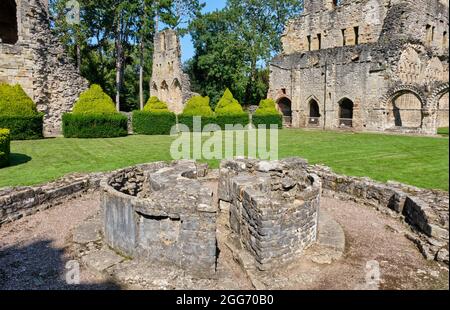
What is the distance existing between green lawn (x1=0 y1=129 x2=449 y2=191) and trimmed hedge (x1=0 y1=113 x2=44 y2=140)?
36.6 inches

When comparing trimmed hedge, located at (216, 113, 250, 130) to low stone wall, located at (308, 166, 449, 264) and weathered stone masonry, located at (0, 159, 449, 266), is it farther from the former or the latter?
weathered stone masonry, located at (0, 159, 449, 266)

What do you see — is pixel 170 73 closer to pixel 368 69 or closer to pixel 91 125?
pixel 91 125

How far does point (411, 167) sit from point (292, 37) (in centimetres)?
2428

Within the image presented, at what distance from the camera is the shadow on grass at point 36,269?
15.6 feet

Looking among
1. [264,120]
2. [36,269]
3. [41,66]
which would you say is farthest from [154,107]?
[36,269]

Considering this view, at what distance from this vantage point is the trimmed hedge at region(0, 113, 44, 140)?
15.7m

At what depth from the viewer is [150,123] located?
68.6 ft

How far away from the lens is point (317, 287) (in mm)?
4746

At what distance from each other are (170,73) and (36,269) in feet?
97.8

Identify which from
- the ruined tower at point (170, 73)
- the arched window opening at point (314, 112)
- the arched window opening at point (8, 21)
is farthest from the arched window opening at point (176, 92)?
the arched window opening at point (8, 21)

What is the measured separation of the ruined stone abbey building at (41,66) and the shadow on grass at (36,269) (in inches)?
595

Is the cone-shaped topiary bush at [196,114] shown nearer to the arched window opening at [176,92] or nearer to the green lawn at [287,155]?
the green lawn at [287,155]

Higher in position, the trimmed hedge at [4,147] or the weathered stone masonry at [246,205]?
the trimmed hedge at [4,147]
